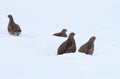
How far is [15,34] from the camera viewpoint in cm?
1398

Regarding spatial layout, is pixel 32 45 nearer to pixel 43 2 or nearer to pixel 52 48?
pixel 52 48

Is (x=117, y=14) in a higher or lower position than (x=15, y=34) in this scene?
higher

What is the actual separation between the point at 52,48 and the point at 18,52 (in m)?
1.30

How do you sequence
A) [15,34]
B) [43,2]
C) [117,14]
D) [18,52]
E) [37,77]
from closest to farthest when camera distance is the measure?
[37,77] < [18,52] < [15,34] < [117,14] < [43,2]

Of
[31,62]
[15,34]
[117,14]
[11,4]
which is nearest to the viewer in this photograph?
[31,62]

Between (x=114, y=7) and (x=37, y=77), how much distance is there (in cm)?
2116

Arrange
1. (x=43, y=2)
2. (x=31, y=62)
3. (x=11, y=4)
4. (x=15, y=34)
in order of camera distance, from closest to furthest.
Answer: (x=31, y=62) → (x=15, y=34) → (x=11, y=4) → (x=43, y=2)

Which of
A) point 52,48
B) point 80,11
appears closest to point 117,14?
point 80,11

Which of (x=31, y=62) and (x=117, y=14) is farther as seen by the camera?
(x=117, y=14)

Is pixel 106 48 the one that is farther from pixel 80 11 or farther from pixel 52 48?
pixel 80 11

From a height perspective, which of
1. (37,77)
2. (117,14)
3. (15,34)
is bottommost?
(37,77)

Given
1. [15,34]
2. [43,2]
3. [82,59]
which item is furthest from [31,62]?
[43,2]

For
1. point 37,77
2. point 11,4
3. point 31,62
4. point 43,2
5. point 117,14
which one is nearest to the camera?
point 37,77

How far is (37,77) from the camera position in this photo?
871 centimetres
